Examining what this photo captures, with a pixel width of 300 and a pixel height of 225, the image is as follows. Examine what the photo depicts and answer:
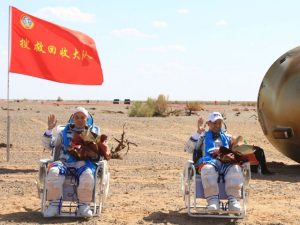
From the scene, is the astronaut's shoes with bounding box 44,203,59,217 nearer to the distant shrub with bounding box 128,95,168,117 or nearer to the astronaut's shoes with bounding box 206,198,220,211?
the astronaut's shoes with bounding box 206,198,220,211

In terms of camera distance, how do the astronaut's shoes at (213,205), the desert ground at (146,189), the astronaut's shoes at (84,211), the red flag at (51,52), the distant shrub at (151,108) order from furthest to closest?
the distant shrub at (151,108)
the red flag at (51,52)
the desert ground at (146,189)
the astronaut's shoes at (84,211)
the astronaut's shoes at (213,205)

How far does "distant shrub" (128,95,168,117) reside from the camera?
33219 millimetres

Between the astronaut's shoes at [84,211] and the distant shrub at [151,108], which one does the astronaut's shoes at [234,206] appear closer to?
the astronaut's shoes at [84,211]

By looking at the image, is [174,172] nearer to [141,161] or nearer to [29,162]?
[141,161]

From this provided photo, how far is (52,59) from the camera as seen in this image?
13.6 m

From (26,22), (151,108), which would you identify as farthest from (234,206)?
(151,108)

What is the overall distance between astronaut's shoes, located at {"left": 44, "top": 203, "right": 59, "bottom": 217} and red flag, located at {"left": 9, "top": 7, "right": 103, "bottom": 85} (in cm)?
637

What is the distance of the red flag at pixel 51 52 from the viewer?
1319 cm

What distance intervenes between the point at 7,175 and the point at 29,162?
7.10ft

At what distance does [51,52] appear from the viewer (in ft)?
44.7

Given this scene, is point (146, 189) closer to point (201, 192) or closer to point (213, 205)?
point (201, 192)

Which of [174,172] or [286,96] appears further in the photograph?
[174,172]

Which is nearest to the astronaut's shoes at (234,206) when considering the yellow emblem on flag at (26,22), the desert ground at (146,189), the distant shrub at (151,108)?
the desert ground at (146,189)

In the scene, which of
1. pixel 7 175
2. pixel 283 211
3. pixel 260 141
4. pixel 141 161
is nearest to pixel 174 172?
pixel 141 161
